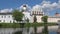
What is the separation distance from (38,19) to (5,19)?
16.0m

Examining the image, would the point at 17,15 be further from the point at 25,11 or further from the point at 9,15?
the point at 25,11

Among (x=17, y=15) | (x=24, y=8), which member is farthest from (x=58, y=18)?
(x=17, y=15)

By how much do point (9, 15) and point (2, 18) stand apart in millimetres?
2680

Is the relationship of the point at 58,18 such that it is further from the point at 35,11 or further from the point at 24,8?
the point at 24,8

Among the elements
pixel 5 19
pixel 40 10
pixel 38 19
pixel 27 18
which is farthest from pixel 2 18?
pixel 40 10

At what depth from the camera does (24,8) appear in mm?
78312

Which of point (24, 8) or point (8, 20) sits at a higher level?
point (24, 8)

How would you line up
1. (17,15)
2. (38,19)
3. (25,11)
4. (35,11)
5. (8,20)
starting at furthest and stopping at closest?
(35,11) < (38,19) < (25,11) < (8,20) < (17,15)

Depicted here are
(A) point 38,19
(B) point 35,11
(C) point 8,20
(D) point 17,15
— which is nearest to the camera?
(D) point 17,15

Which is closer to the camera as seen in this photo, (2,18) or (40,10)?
(2,18)

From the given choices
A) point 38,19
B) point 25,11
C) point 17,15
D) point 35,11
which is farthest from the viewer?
point 35,11

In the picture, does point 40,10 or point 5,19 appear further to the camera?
point 40,10

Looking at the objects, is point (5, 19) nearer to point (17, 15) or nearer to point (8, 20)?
point (8, 20)

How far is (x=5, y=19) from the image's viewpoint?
227ft
